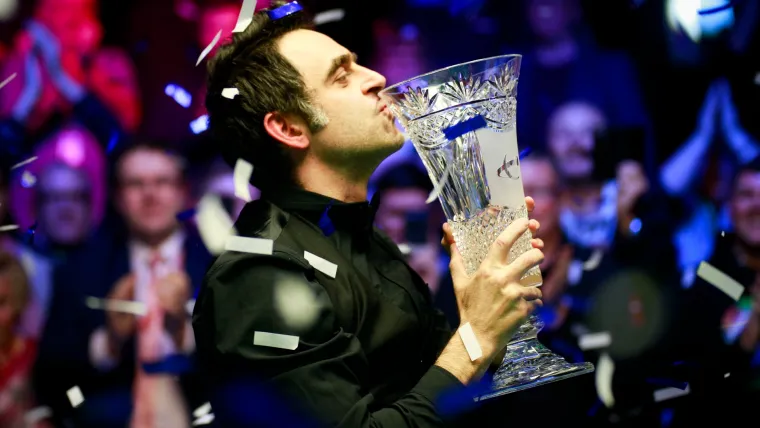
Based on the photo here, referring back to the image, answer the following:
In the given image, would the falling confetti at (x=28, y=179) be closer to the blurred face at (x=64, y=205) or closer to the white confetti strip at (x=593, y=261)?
the blurred face at (x=64, y=205)

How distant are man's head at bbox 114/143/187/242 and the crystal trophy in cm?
143

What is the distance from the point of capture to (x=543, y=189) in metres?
2.80

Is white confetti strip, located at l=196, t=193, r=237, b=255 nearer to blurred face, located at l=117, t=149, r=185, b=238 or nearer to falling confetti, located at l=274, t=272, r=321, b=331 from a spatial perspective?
blurred face, located at l=117, t=149, r=185, b=238

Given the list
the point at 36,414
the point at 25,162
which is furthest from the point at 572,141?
the point at 36,414

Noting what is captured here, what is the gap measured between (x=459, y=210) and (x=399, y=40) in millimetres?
1506

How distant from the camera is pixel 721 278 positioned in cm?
233

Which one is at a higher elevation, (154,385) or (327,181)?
(327,181)

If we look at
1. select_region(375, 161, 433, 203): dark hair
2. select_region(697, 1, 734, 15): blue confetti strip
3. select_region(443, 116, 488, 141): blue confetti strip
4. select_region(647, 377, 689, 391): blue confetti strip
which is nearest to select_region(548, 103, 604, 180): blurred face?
select_region(375, 161, 433, 203): dark hair

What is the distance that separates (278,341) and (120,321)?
141cm

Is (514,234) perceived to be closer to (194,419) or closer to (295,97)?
(295,97)

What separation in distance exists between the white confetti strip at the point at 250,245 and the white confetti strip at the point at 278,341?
15 cm

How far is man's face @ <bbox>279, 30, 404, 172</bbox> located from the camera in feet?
5.03

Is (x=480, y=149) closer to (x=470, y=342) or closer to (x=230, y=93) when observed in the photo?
(x=470, y=342)

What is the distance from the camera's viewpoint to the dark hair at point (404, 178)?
2.74 metres
